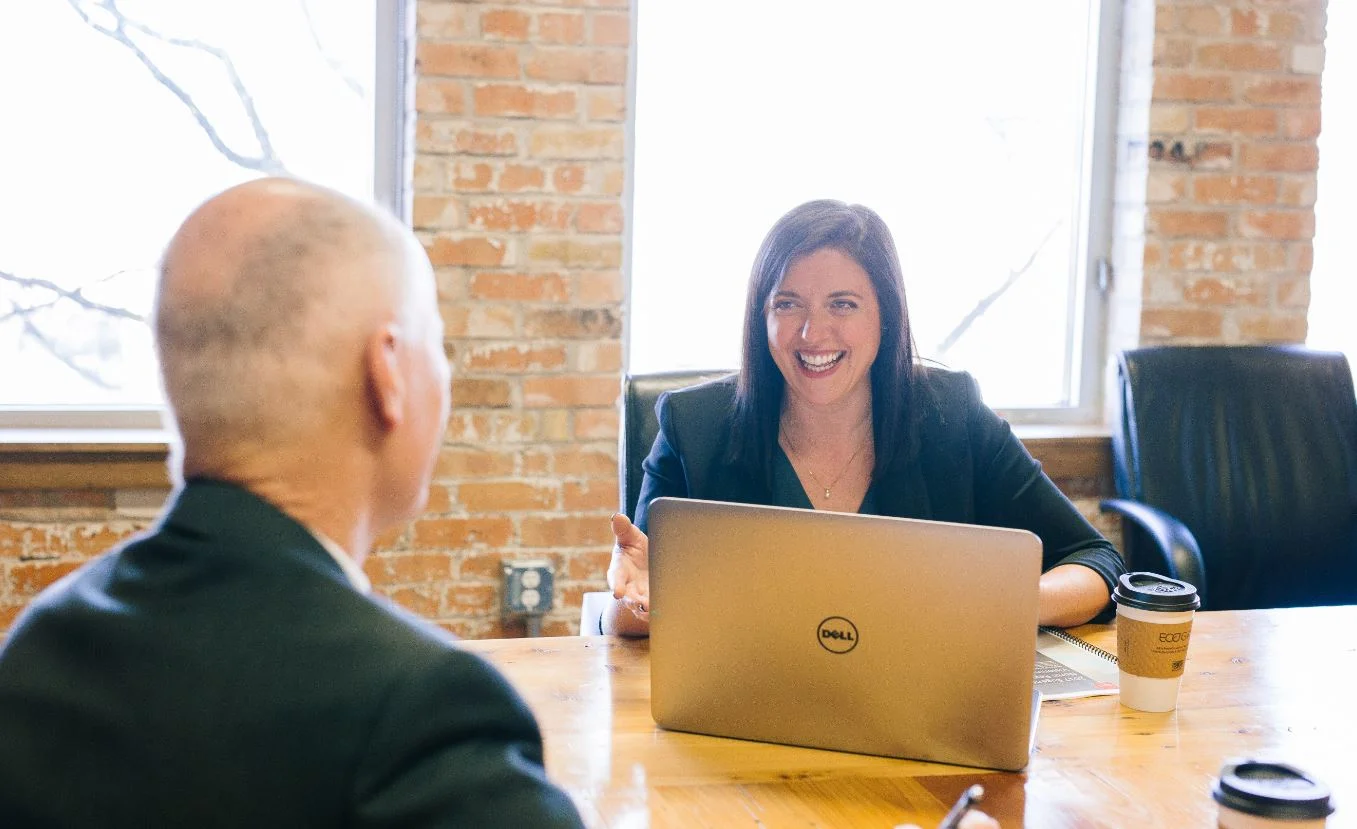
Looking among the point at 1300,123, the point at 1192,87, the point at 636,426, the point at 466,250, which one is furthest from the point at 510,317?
the point at 1300,123

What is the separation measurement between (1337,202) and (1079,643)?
2338 mm

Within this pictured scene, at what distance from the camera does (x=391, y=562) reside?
9.43ft

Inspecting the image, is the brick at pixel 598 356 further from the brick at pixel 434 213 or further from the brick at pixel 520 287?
the brick at pixel 434 213

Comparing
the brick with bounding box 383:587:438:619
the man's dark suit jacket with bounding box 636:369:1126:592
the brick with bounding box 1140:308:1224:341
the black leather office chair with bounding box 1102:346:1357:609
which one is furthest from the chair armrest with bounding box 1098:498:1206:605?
the brick with bounding box 383:587:438:619

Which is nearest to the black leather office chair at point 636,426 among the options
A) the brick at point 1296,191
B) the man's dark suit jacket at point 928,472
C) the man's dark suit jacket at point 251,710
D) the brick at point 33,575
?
the man's dark suit jacket at point 928,472

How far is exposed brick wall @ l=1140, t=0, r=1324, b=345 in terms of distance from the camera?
318 cm

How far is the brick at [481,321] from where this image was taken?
9.28 ft

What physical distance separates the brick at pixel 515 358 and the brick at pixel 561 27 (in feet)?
2.12

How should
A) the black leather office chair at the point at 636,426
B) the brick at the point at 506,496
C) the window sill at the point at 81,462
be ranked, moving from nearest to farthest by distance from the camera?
the black leather office chair at the point at 636,426 → the window sill at the point at 81,462 → the brick at the point at 506,496

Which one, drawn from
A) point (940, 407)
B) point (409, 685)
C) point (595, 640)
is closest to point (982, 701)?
point (595, 640)

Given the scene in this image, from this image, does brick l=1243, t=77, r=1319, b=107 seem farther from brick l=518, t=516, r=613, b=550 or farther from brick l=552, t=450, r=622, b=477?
brick l=518, t=516, r=613, b=550

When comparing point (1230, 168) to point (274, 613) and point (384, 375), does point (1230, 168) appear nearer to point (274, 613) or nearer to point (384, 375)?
point (384, 375)

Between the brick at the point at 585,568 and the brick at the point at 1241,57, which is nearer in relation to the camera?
the brick at the point at 585,568

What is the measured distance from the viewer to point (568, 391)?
290cm
